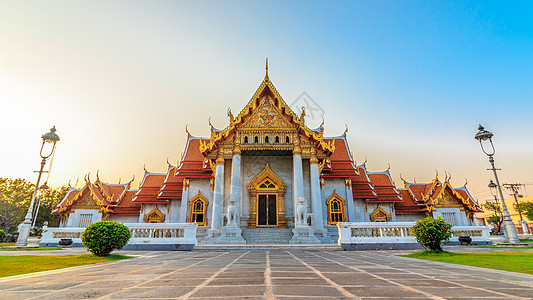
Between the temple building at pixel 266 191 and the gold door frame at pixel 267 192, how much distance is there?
0.07m

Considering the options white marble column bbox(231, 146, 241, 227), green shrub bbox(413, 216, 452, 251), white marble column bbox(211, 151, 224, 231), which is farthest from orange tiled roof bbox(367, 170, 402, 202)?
green shrub bbox(413, 216, 452, 251)

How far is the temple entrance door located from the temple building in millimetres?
66

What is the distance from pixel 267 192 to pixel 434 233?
36.6 ft

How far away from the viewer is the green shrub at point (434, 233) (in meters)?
8.95

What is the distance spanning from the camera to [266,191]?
18.8m

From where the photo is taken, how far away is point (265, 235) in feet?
53.9

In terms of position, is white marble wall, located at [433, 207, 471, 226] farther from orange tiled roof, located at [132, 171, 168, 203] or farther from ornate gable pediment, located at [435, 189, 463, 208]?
orange tiled roof, located at [132, 171, 168, 203]

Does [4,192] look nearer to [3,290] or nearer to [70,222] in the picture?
[70,222]

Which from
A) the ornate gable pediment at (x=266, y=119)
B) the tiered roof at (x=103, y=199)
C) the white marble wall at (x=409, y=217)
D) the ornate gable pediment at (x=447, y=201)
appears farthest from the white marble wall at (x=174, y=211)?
the ornate gable pediment at (x=447, y=201)

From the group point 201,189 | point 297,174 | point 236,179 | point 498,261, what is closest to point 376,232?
point 297,174

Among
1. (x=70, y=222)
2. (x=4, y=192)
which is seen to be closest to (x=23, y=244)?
(x=70, y=222)

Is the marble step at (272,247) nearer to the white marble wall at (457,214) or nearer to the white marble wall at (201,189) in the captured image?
the white marble wall at (201,189)

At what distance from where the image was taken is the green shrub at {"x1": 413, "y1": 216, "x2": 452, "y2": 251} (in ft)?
29.4

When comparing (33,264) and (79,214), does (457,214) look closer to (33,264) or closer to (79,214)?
(33,264)
